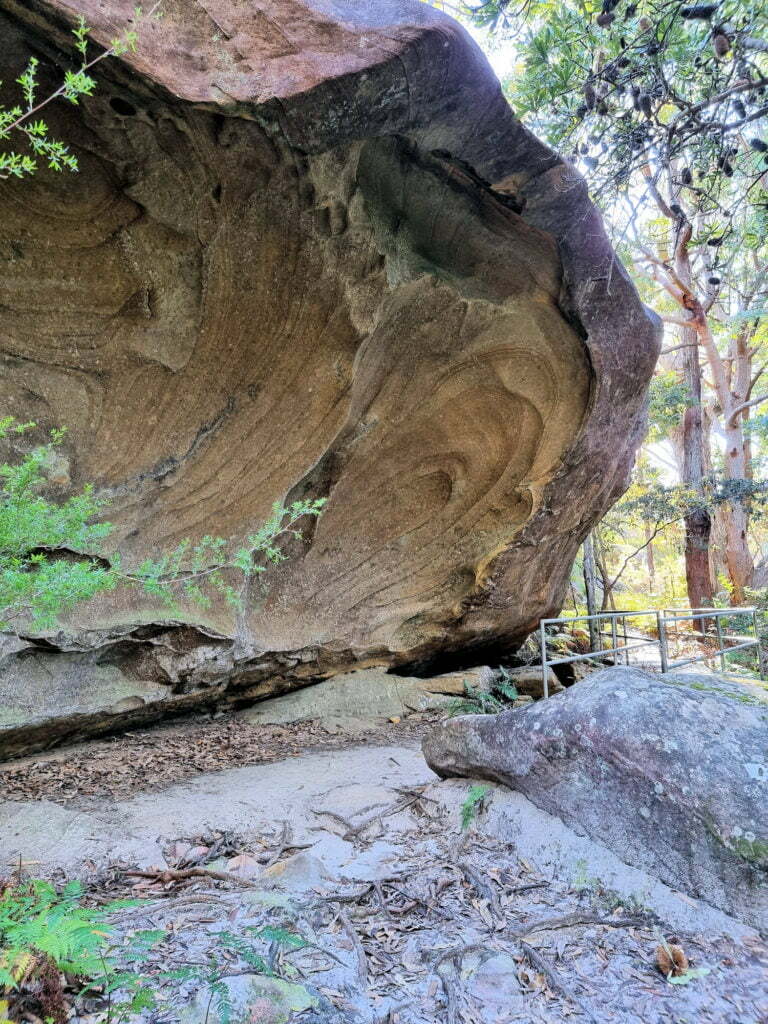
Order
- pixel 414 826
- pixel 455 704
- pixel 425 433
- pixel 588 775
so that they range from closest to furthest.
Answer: pixel 588 775 → pixel 414 826 → pixel 425 433 → pixel 455 704

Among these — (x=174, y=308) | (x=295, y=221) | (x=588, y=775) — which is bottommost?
(x=588, y=775)

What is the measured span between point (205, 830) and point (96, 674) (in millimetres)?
1954

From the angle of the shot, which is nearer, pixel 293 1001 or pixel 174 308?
pixel 293 1001

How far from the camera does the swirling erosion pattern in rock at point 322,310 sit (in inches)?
126

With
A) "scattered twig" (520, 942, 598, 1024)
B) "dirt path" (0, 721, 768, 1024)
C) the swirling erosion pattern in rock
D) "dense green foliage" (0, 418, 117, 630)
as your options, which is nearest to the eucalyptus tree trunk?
the swirling erosion pattern in rock

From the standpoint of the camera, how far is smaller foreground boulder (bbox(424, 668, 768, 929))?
212 cm

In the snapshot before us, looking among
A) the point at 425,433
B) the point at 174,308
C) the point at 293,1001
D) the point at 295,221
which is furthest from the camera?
the point at 425,433

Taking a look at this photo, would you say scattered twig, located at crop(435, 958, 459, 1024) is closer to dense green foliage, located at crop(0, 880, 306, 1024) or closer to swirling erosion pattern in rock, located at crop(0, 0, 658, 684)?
dense green foliage, located at crop(0, 880, 306, 1024)

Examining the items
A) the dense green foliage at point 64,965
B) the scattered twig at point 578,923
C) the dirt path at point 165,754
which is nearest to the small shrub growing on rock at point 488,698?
the dirt path at point 165,754

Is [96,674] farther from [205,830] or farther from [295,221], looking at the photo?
[295,221]

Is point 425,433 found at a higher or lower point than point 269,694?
higher

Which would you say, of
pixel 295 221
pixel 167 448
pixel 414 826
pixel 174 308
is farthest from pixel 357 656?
pixel 295 221

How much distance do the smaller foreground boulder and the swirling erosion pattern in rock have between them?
2.00 m

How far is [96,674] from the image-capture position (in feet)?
16.0
